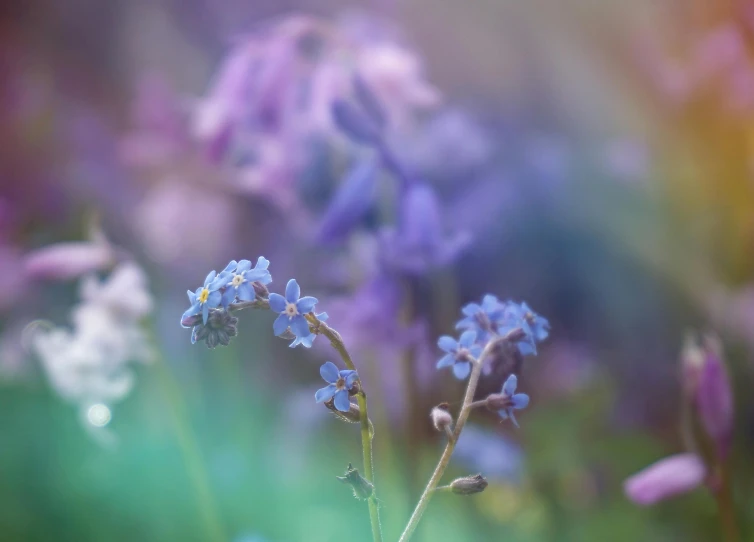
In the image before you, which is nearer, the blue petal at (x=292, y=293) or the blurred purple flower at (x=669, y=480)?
the blue petal at (x=292, y=293)

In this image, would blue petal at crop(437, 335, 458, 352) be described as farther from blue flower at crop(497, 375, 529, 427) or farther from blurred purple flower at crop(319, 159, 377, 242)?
blurred purple flower at crop(319, 159, 377, 242)

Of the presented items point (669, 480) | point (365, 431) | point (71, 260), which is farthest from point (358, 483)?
point (71, 260)

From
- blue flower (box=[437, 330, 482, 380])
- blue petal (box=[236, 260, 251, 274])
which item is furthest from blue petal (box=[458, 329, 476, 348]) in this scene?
blue petal (box=[236, 260, 251, 274])

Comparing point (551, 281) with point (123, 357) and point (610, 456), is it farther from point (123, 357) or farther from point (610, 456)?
point (123, 357)

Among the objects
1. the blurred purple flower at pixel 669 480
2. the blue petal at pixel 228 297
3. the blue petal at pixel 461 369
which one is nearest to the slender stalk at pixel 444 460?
the blue petal at pixel 461 369

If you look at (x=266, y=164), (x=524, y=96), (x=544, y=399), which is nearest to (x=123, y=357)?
(x=266, y=164)

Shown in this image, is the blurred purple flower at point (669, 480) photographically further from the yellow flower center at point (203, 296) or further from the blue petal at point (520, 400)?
the yellow flower center at point (203, 296)
